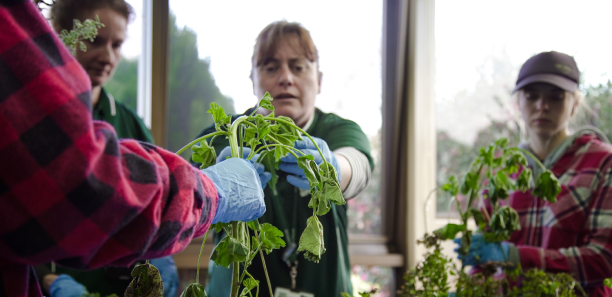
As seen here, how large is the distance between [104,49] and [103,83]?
0.39 feet

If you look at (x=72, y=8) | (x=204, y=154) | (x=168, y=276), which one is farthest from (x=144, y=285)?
Result: (x=72, y=8)

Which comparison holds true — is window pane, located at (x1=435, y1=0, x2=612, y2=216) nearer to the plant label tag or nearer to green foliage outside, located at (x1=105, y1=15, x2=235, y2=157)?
the plant label tag

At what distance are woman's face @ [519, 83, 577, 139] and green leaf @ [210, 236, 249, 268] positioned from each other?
1.29 meters

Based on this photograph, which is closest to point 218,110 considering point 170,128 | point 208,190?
point 208,190

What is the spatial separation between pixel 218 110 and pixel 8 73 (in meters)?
0.37

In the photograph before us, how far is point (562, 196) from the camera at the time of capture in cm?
141

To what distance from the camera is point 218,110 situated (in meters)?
0.77

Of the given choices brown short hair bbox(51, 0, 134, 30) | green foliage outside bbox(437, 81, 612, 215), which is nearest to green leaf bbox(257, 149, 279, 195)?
brown short hair bbox(51, 0, 134, 30)

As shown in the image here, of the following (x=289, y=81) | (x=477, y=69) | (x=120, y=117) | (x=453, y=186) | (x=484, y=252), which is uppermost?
(x=477, y=69)

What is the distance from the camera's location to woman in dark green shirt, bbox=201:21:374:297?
1317 mm

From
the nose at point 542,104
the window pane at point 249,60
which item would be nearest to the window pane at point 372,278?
the window pane at point 249,60

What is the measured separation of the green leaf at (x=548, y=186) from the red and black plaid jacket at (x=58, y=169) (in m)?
1.12

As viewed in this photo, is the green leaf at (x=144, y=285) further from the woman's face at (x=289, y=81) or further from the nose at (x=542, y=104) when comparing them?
the nose at (x=542, y=104)

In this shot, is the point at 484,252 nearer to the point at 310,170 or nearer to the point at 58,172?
the point at 310,170
